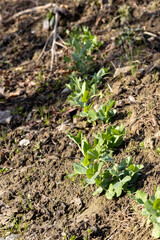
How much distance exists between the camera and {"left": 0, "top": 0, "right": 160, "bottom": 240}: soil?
227cm

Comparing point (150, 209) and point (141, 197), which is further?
point (141, 197)

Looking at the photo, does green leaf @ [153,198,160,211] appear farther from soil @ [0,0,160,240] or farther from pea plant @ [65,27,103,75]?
pea plant @ [65,27,103,75]

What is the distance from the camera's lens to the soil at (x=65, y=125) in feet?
7.43

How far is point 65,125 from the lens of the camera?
3.25 meters

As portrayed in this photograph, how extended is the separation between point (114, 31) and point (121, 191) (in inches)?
113

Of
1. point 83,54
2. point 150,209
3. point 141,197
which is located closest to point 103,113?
point 83,54

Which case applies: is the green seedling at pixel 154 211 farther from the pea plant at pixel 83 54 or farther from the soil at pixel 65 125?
the pea plant at pixel 83 54

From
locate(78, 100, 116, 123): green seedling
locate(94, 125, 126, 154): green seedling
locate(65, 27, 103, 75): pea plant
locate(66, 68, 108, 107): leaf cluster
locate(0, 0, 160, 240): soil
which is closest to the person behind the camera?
locate(0, 0, 160, 240): soil

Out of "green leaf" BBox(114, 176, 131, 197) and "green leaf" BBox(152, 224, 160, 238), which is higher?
"green leaf" BBox(114, 176, 131, 197)

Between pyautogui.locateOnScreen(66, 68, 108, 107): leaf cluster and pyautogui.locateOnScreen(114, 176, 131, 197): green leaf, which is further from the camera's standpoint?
pyautogui.locateOnScreen(66, 68, 108, 107): leaf cluster

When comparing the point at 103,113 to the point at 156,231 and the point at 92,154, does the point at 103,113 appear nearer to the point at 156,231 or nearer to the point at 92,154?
the point at 92,154

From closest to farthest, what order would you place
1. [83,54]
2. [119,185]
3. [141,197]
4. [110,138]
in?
[141,197] → [119,185] → [110,138] → [83,54]

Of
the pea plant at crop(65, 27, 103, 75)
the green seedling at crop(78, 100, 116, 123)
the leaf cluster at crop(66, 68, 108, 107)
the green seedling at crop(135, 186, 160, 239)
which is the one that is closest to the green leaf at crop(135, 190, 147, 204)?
the green seedling at crop(135, 186, 160, 239)

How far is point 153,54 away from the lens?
3.64 metres
